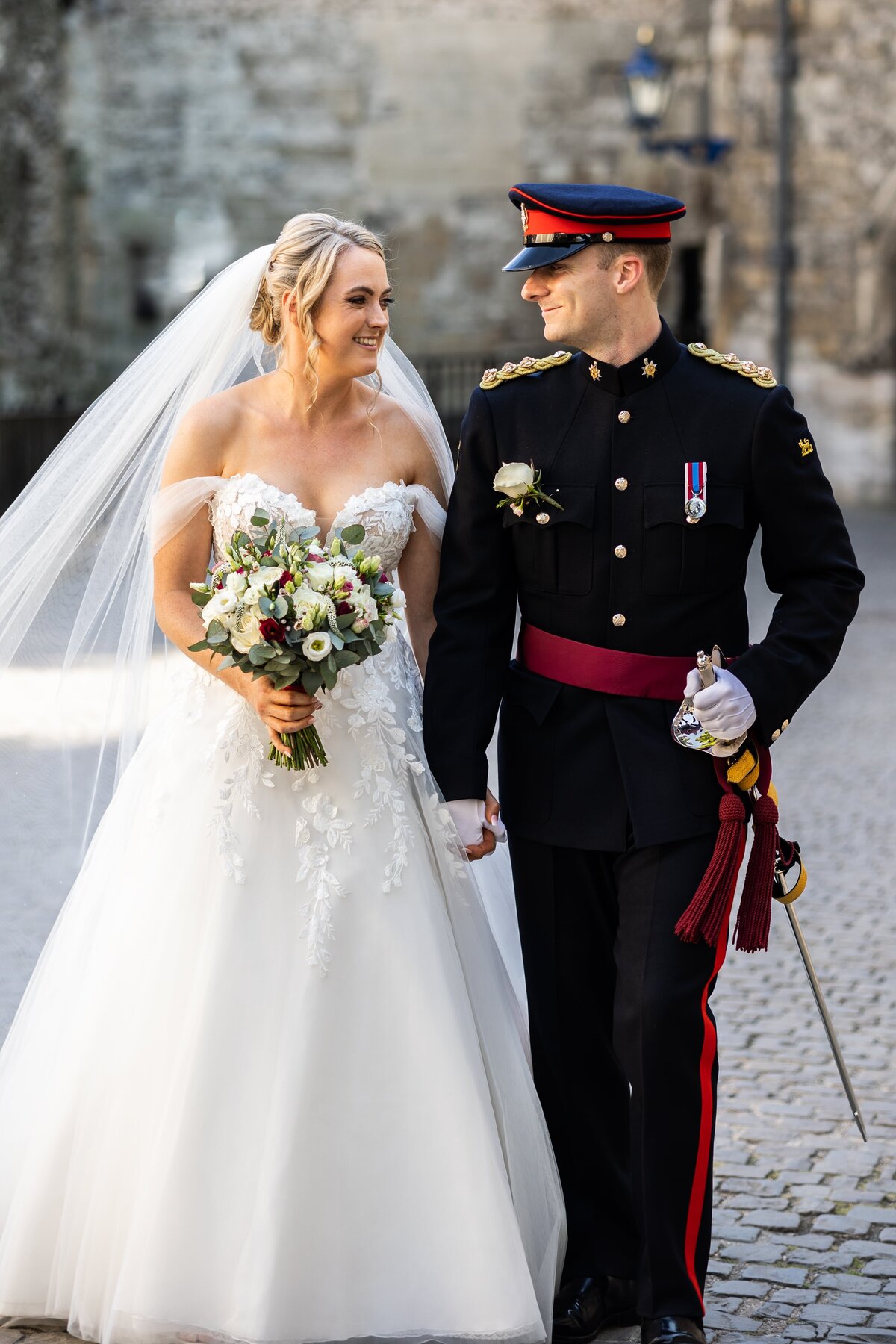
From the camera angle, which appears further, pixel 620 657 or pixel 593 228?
pixel 620 657

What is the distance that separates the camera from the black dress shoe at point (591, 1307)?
342 cm

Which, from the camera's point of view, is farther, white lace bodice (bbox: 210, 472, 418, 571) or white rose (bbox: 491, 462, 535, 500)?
white lace bodice (bbox: 210, 472, 418, 571)

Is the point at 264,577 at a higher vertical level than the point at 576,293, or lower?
lower

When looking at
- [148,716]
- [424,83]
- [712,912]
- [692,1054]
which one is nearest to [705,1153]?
[692,1054]

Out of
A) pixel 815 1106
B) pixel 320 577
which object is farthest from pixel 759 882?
pixel 815 1106

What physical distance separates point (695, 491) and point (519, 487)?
314 millimetres

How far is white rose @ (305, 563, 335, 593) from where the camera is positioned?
10.7 ft

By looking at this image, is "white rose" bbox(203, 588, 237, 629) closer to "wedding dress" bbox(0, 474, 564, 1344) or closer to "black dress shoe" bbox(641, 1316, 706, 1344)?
"wedding dress" bbox(0, 474, 564, 1344)

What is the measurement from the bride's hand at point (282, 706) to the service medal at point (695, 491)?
0.75m

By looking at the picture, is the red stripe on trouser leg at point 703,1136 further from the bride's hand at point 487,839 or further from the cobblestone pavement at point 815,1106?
the bride's hand at point 487,839

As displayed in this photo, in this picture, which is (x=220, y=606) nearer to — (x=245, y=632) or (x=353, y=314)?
(x=245, y=632)

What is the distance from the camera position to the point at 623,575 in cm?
337

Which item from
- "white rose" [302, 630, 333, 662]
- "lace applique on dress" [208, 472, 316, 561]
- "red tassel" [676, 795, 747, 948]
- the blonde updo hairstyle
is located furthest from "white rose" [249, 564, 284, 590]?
Answer: "red tassel" [676, 795, 747, 948]

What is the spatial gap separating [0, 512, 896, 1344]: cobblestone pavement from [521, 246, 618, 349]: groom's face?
1.76 metres
